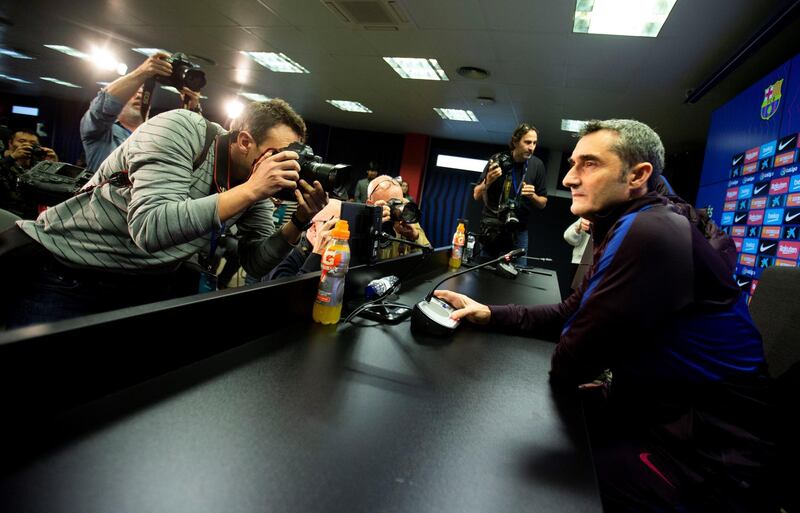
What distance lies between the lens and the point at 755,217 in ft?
9.66

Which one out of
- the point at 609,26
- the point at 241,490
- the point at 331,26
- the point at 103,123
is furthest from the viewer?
the point at 331,26

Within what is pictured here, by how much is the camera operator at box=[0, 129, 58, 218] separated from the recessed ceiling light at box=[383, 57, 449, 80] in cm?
345

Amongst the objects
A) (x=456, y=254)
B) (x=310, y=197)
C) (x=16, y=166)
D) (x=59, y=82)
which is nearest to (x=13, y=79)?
(x=59, y=82)

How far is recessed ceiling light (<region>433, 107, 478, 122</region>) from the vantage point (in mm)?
6039

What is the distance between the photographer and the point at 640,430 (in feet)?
2.91

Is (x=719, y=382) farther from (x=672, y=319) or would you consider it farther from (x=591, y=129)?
(x=591, y=129)

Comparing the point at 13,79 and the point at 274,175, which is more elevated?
the point at 13,79

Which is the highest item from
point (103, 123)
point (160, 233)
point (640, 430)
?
point (103, 123)

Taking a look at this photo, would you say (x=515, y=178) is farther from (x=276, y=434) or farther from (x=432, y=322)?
(x=276, y=434)

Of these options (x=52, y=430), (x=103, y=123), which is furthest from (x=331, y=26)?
(x=52, y=430)

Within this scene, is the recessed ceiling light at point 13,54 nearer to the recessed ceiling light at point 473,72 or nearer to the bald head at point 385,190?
the recessed ceiling light at point 473,72

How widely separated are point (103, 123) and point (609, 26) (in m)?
3.38

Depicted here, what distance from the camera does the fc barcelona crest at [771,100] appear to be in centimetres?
287

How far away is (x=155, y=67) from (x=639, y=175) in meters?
1.91
